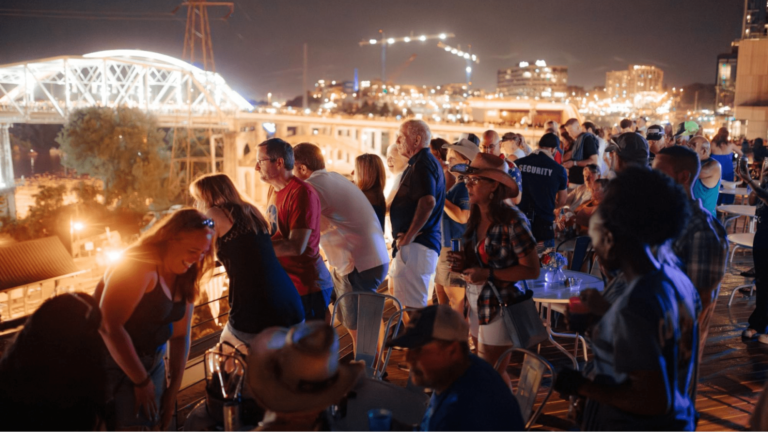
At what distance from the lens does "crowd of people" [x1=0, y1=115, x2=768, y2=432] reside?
179 centimetres

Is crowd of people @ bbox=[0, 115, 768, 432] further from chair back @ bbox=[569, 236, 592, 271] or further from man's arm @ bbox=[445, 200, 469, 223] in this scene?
chair back @ bbox=[569, 236, 592, 271]

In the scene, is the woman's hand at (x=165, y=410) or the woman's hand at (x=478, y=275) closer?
the woman's hand at (x=165, y=410)

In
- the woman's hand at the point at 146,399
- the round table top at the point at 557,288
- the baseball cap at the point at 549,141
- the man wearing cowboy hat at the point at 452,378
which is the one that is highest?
the baseball cap at the point at 549,141

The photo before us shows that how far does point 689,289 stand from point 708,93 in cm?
15994

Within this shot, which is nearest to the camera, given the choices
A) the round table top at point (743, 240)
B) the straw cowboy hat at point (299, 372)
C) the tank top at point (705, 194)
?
the straw cowboy hat at point (299, 372)

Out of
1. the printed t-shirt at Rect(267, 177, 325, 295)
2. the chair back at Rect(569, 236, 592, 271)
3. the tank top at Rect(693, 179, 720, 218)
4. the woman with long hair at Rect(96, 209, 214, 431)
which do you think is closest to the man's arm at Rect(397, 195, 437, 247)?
the printed t-shirt at Rect(267, 177, 325, 295)

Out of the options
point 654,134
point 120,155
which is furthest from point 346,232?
point 120,155

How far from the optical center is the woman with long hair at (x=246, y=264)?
294 centimetres

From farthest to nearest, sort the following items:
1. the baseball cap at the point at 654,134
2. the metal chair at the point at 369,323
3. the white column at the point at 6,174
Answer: the white column at the point at 6,174, the baseball cap at the point at 654,134, the metal chair at the point at 369,323

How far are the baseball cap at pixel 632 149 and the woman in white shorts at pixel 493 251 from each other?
4.41 feet

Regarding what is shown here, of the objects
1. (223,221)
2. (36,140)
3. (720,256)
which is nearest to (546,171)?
(720,256)

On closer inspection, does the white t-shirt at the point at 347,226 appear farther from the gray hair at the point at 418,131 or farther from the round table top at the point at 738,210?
the round table top at the point at 738,210

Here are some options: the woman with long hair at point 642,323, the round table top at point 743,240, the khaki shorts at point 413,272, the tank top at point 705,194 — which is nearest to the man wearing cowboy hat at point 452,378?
the woman with long hair at point 642,323

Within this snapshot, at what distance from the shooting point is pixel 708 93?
5463 inches
